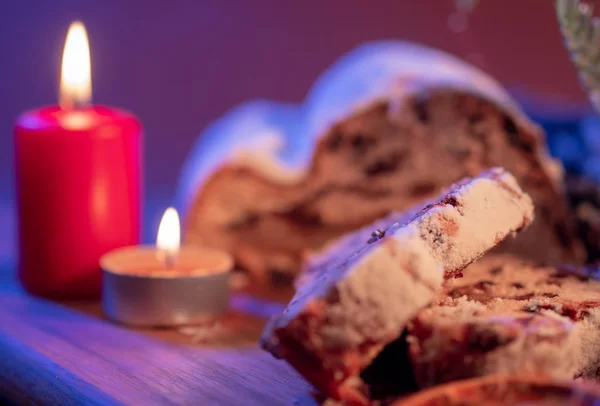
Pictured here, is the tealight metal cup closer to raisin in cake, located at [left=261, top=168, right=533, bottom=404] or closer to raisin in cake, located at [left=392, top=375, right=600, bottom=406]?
raisin in cake, located at [left=261, top=168, right=533, bottom=404]

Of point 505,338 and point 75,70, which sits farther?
point 75,70

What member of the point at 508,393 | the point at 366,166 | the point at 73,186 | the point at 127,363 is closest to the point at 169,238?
the point at 73,186

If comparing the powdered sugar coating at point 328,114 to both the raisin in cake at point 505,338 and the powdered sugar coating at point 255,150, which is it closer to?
the powdered sugar coating at point 255,150

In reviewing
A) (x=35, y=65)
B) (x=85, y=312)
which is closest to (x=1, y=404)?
(x=85, y=312)

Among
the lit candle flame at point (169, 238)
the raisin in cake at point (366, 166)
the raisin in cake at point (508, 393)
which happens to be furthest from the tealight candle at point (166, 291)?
the raisin in cake at point (508, 393)

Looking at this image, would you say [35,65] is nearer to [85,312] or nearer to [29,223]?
[29,223]

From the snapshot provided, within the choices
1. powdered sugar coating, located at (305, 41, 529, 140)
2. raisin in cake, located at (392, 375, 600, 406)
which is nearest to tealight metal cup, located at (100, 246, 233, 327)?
powdered sugar coating, located at (305, 41, 529, 140)

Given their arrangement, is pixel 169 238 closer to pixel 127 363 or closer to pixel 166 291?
pixel 166 291
